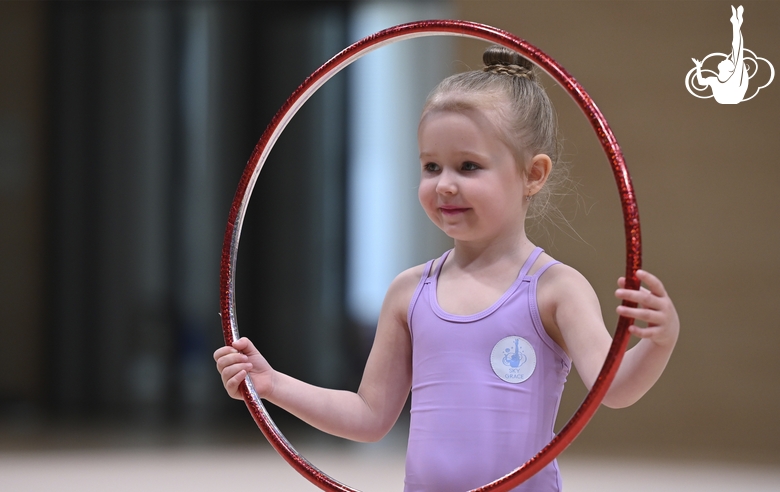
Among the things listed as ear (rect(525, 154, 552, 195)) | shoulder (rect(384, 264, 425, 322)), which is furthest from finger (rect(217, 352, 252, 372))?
ear (rect(525, 154, 552, 195))

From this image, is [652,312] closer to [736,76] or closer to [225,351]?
[225,351]

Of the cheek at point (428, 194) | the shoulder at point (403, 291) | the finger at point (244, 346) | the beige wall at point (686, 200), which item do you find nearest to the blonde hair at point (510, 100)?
the cheek at point (428, 194)

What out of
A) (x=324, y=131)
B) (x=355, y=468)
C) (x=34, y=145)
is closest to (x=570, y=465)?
(x=355, y=468)

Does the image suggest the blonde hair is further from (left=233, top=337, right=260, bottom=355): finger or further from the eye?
(left=233, top=337, right=260, bottom=355): finger

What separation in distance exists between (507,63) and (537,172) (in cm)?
16

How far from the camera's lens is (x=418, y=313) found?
1.18 metres

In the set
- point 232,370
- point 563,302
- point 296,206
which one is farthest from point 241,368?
point 296,206

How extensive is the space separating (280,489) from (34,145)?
270cm

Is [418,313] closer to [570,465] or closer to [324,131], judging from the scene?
[570,465]

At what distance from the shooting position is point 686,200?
3.44m

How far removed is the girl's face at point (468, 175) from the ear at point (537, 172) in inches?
0.9

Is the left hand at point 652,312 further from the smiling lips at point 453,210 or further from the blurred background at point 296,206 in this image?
the blurred background at point 296,206

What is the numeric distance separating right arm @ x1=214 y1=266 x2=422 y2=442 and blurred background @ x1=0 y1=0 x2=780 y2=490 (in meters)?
1.97

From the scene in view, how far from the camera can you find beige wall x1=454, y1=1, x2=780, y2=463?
133 inches
